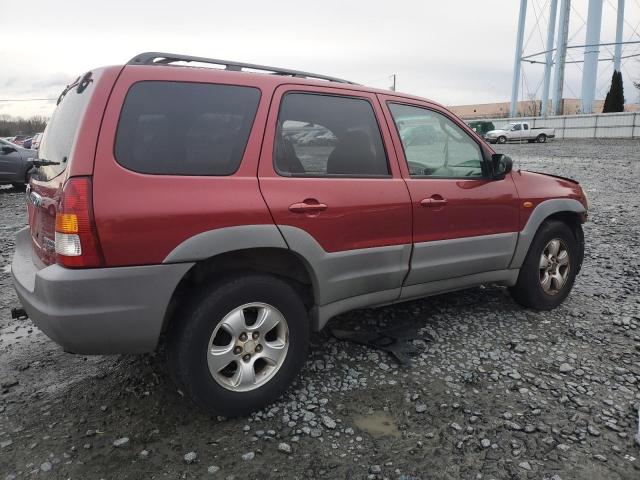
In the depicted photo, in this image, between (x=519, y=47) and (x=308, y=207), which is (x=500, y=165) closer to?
(x=308, y=207)

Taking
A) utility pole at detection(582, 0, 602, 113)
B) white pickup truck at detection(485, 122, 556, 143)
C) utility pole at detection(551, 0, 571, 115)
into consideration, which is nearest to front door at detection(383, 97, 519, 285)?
white pickup truck at detection(485, 122, 556, 143)

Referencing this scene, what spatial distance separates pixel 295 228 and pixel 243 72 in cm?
96

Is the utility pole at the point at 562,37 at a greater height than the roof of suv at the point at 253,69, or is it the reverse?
the utility pole at the point at 562,37

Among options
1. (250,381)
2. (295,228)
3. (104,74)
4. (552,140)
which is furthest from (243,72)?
(552,140)

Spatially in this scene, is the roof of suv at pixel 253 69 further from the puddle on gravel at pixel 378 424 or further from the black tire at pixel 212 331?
the puddle on gravel at pixel 378 424

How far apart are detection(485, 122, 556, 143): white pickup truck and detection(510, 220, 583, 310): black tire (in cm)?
3752

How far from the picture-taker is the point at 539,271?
4348 millimetres

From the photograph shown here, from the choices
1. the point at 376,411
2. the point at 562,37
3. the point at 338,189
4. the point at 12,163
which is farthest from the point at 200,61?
the point at 562,37

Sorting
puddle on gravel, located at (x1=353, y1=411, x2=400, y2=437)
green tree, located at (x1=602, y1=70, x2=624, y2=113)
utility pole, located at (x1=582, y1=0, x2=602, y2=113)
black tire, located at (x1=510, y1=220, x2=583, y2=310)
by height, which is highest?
utility pole, located at (x1=582, y1=0, x2=602, y2=113)

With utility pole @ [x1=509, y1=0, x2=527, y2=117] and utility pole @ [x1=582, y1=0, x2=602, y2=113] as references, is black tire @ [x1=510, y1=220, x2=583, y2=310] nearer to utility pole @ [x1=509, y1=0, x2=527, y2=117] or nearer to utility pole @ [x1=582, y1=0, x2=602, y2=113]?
utility pole @ [x1=582, y1=0, x2=602, y2=113]

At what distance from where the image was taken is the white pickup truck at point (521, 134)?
39500 millimetres

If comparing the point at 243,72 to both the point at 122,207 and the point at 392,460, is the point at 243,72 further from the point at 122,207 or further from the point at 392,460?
the point at 392,460

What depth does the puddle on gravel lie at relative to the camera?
2768 millimetres

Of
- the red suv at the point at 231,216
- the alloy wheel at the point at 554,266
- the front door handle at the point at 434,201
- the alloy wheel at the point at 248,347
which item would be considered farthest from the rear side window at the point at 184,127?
the alloy wheel at the point at 554,266
